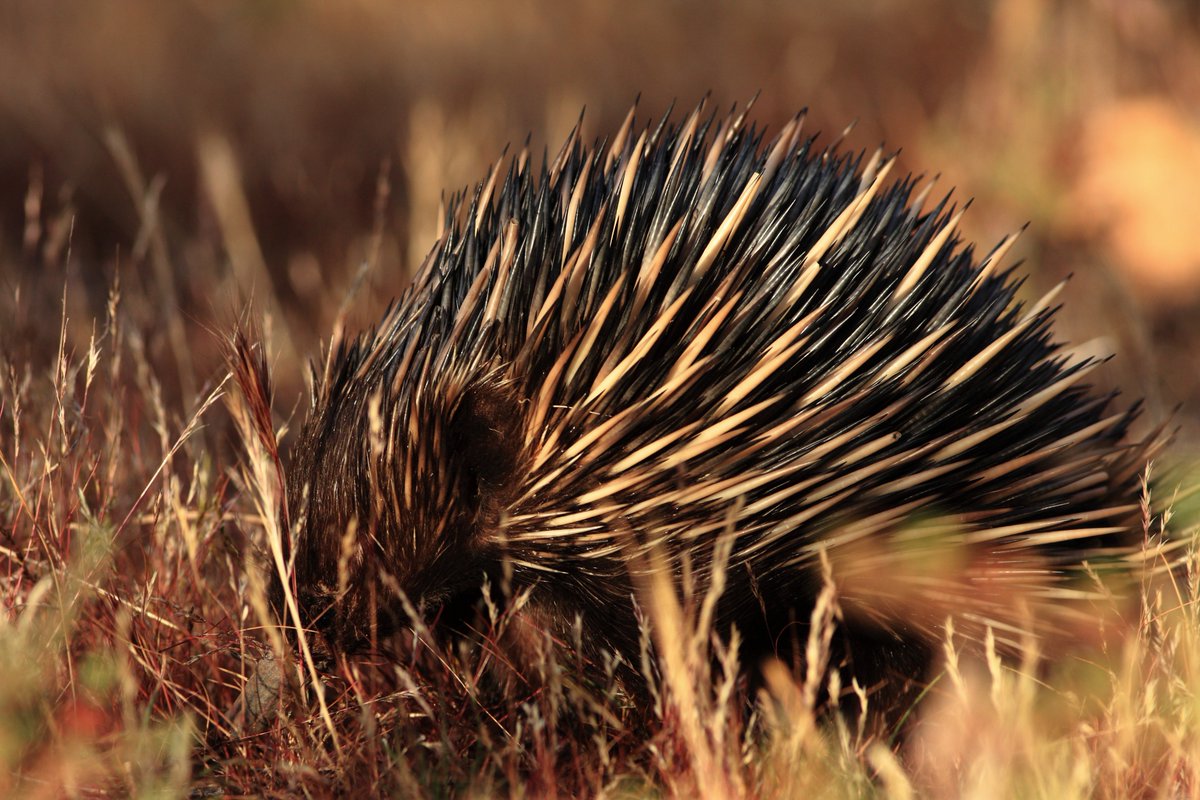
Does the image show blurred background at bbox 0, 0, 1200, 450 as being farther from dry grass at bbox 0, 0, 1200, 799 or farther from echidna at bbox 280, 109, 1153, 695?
echidna at bbox 280, 109, 1153, 695

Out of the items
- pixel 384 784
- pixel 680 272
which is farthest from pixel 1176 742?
pixel 384 784

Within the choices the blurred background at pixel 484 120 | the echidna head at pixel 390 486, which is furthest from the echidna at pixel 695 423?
the blurred background at pixel 484 120

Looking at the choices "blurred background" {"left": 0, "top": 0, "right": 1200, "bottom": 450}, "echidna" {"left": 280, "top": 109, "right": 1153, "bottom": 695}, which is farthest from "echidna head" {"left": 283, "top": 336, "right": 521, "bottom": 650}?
"blurred background" {"left": 0, "top": 0, "right": 1200, "bottom": 450}

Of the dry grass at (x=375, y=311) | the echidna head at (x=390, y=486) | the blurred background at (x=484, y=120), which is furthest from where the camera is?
the blurred background at (x=484, y=120)

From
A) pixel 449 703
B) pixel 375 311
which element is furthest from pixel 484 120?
pixel 449 703

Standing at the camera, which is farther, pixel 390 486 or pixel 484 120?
pixel 484 120

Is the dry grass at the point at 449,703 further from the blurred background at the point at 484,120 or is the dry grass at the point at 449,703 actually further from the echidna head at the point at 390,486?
the blurred background at the point at 484,120

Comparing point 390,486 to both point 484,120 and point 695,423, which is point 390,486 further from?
point 484,120
